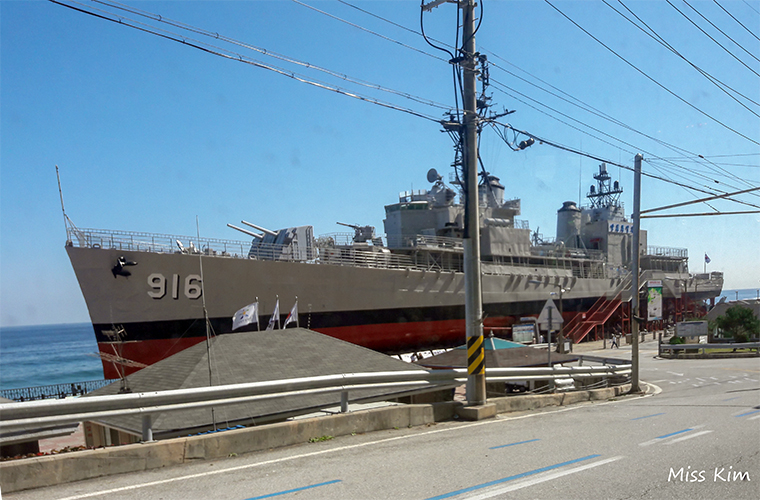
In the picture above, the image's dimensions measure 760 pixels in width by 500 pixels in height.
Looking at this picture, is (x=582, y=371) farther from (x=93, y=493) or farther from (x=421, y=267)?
(x=421, y=267)

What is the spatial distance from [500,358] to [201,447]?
39.7 ft

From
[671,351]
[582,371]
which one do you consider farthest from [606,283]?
[582,371]

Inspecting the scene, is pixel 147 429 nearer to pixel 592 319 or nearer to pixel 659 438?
pixel 659 438

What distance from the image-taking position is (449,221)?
38.4 meters

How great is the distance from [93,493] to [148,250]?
66.3 ft

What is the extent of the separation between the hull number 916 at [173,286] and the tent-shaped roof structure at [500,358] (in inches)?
464

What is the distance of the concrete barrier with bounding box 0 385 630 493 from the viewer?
5391mm

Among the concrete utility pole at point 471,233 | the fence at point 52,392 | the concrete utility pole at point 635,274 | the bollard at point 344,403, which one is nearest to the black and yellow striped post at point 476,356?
the concrete utility pole at point 471,233

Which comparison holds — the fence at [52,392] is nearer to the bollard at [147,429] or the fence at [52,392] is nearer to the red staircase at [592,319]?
the bollard at [147,429]

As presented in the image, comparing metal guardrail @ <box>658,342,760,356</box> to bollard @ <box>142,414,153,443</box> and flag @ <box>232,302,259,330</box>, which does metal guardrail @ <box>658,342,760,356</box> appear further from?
bollard @ <box>142,414,153,443</box>

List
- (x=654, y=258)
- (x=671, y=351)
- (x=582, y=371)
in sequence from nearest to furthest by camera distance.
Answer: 1. (x=582, y=371)
2. (x=671, y=351)
3. (x=654, y=258)

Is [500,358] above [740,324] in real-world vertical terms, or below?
above

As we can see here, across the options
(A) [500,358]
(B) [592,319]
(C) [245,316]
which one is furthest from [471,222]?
(B) [592,319]

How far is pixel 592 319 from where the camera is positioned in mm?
45406
